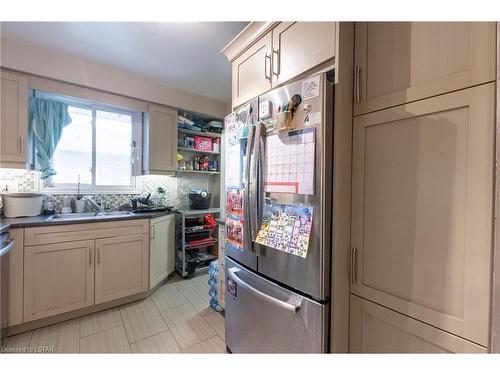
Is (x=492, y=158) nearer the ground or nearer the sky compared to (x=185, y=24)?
nearer the ground

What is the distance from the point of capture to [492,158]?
2.23ft

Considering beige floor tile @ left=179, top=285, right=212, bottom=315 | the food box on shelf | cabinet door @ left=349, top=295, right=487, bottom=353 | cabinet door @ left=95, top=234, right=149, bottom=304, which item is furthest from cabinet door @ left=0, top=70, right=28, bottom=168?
cabinet door @ left=349, top=295, right=487, bottom=353

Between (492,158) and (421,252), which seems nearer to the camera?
(492,158)

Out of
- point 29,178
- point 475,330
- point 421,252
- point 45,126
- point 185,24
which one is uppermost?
point 185,24

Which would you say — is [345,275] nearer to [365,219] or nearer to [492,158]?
[365,219]

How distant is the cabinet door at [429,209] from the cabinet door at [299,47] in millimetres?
373

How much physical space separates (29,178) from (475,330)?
3.37m

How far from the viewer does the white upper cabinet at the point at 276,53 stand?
103 centimetres

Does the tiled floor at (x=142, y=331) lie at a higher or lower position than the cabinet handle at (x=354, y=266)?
lower

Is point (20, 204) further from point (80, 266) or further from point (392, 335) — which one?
point (392, 335)

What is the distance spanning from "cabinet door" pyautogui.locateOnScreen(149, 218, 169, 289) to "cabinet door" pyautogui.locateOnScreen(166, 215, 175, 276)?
0.04 meters

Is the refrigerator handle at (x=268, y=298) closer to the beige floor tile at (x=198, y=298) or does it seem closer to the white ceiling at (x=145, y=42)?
the beige floor tile at (x=198, y=298)

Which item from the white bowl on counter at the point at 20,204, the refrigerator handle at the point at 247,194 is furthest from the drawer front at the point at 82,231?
the refrigerator handle at the point at 247,194
